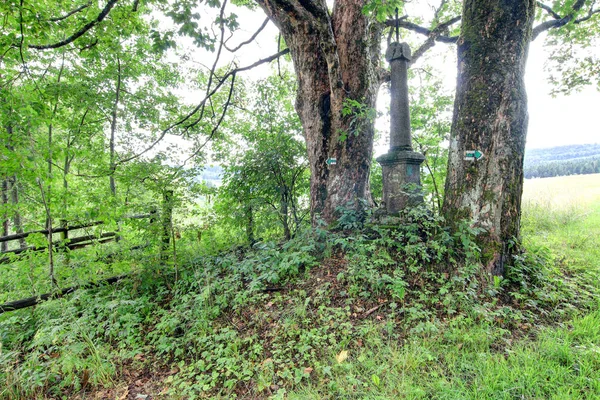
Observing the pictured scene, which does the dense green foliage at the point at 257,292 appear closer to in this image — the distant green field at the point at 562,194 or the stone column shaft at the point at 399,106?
the stone column shaft at the point at 399,106

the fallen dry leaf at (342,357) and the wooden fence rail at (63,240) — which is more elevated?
the wooden fence rail at (63,240)

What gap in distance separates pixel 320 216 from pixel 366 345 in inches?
97.3

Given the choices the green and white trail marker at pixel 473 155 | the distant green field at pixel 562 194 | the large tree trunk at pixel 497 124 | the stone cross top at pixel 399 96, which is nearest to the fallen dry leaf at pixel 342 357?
the large tree trunk at pixel 497 124

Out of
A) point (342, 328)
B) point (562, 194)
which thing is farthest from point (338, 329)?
point (562, 194)

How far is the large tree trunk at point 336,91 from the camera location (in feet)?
14.5

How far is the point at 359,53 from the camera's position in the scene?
4594 mm

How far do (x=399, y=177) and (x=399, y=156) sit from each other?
311mm

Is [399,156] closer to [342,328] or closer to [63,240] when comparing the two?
[342,328]

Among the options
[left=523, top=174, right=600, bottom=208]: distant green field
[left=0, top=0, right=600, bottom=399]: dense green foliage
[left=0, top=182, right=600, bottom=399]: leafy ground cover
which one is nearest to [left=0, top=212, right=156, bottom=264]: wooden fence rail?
[left=0, top=0, right=600, bottom=399]: dense green foliage

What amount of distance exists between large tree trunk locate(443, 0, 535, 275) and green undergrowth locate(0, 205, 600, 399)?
0.30 metres

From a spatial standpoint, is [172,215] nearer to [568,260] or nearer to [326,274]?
[326,274]

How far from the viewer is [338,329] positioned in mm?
2660

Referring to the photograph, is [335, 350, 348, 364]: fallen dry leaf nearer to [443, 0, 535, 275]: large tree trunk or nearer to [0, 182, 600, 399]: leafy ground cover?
[0, 182, 600, 399]: leafy ground cover

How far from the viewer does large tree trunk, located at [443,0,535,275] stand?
3.19 m
